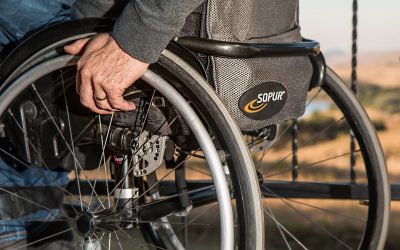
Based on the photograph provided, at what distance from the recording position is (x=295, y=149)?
3.04m

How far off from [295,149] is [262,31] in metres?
1.11

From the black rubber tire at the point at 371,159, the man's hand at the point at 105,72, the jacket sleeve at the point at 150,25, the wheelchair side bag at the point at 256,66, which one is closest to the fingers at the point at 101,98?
the man's hand at the point at 105,72

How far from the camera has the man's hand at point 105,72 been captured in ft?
6.08

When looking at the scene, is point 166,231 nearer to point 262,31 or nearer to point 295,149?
point 295,149

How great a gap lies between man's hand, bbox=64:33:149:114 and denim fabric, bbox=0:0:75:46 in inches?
19.0

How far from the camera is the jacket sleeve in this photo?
1.78 metres

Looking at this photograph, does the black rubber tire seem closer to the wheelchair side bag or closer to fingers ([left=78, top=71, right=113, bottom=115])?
the wheelchair side bag

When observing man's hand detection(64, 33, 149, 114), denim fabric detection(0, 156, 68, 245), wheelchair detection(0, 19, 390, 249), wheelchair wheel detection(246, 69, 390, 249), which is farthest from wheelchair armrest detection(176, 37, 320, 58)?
denim fabric detection(0, 156, 68, 245)

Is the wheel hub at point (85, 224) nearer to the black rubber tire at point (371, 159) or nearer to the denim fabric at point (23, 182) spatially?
the denim fabric at point (23, 182)

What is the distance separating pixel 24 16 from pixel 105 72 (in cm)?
61

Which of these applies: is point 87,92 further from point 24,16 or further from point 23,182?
point 23,182

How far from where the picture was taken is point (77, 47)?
1.94 m

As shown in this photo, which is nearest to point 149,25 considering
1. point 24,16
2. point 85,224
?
point 85,224

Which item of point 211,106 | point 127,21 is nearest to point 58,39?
point 127,21
